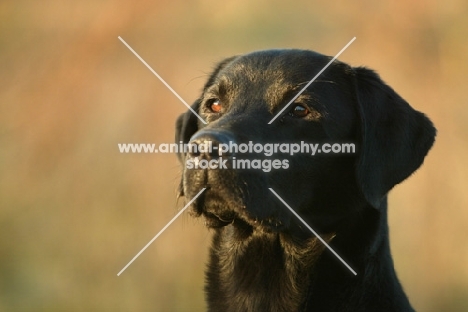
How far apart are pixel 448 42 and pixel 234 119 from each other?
736 centimetres

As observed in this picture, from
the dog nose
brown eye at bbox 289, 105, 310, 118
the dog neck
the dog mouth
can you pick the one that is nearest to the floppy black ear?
the dog neck

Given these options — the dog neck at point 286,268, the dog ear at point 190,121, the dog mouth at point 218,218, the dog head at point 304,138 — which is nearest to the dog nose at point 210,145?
the dog head at point 304,138

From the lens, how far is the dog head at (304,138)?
4.13 metres

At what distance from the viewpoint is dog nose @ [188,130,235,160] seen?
388 centimetres

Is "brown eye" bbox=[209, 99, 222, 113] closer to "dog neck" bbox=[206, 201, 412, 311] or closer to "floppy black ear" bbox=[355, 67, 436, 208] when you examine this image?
"dog neck" bbox=[206, 201, 412, 311]

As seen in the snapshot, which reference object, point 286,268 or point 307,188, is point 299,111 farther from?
point 286,268

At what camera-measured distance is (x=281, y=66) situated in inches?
181

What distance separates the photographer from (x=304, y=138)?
4.42 m

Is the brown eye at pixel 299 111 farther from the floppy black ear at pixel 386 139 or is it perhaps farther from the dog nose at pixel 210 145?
the dog nose at pixel 210 145

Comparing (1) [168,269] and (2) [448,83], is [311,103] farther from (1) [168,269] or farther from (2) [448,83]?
(2) [448,83]

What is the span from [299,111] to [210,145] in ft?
2.47

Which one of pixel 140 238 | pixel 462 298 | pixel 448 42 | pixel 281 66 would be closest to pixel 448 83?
pixel 448 42

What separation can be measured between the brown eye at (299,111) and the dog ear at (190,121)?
73 cm

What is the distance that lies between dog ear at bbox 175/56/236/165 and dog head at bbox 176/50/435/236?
0.24m
